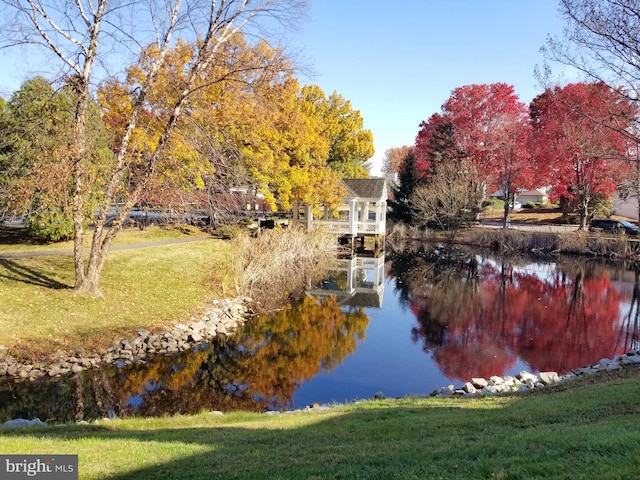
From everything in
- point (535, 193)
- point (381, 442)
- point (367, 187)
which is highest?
point (535, 193)

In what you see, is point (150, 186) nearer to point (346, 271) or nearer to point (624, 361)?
point (624, 361)

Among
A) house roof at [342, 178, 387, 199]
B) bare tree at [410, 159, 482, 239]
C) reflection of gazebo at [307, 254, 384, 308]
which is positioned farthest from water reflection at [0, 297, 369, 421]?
bare tree at [410, 159, 482, 239]

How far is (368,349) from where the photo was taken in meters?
13.0

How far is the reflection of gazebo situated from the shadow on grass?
376 inches

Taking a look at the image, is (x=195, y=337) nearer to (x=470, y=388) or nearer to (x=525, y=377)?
(x=470, y=388)

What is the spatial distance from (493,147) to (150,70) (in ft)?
105

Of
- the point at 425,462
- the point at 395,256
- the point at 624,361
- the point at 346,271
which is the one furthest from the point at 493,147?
the point at 425,462

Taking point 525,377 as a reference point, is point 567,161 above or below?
above

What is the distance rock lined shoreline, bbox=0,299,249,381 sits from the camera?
9164 mm

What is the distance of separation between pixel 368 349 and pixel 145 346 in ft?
19.1

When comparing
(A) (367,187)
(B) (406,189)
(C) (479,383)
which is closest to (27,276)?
(C) (479,383)

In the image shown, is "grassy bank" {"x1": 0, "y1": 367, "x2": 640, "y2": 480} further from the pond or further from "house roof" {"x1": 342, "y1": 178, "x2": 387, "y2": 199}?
"house roof" {"x1": 342, "y1": 178, "x2": 387, "y2": 199}

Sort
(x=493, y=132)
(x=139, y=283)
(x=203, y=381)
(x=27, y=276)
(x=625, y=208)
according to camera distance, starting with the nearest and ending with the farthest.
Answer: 1. (x=203, y=381)
2. (x=27, y=276)
3. (x=139, y=283)
4. (x=493, y=132)
5. (x=625, y=208)

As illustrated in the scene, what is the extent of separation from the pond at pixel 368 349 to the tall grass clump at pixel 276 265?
3.74 feet
